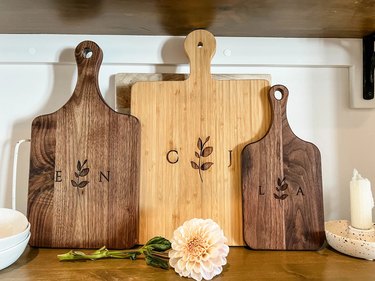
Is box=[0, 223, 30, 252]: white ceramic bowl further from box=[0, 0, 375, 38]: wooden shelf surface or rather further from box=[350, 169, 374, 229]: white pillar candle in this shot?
box=[350, 169, 374, 229]: white pillar candle

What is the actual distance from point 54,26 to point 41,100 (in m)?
0.18

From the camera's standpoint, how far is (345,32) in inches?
28.3

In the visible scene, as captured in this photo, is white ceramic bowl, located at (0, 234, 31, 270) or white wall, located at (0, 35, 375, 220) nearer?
white ceramic bowl, located at (0, 234, 31, 270)

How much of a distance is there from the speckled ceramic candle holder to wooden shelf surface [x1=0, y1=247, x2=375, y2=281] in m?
0.01

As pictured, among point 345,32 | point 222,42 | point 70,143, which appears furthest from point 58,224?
point 345,32

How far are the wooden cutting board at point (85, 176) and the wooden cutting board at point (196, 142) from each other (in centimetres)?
3

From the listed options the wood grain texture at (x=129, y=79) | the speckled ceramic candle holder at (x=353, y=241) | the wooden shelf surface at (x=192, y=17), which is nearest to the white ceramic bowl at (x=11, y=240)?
the wood grain texture at (x=129, y=79)

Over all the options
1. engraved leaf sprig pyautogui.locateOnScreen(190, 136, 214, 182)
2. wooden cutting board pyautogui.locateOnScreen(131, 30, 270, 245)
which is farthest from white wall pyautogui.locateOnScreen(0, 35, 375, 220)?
engraved leaf sprig pyautogui.locateOnScreen(190, 136, 214, 182)

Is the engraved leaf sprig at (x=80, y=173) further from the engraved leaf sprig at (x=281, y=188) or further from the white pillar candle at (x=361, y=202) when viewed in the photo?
the white pillar candle at (x=361, y=202)

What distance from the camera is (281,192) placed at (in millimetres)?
618

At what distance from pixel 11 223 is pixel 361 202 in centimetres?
69

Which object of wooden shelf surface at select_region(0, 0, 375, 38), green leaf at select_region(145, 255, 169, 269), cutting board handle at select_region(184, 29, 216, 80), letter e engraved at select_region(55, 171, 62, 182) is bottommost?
green leaf at select_region(145, 255, 169, 269)

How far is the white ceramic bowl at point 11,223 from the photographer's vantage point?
0.59m

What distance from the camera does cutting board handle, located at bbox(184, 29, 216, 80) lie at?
0.66 m
